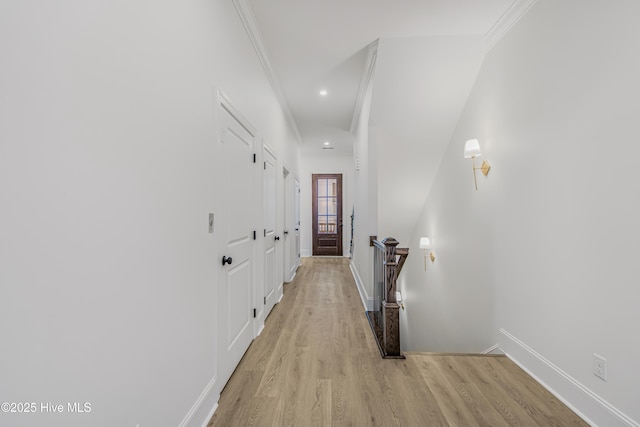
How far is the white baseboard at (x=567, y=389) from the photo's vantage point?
157 centimetres

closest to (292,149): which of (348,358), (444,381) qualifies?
(348,358)

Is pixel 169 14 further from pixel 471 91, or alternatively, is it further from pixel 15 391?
pixel 471 91

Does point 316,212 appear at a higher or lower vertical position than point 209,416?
higher

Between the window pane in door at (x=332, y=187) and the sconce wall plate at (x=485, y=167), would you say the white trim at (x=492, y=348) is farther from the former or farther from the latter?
the window pane in door at (x=332, y=187)

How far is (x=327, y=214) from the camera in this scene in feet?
26.8

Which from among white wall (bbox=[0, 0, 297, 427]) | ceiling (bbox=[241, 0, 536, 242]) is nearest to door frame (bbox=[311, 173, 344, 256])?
ceiling (bbox=[241, 0, 536, 242])

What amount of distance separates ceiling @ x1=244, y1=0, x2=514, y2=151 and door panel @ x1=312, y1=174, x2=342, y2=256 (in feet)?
14.3

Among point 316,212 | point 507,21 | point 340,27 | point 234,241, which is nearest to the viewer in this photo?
point 234,241

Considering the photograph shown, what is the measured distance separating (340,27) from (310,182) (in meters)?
5.63

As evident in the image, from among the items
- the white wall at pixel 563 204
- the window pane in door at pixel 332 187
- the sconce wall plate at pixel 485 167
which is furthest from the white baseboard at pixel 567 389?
the window pane in door at pixel 332 187

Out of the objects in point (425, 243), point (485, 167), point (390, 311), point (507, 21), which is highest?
point (507, 21)

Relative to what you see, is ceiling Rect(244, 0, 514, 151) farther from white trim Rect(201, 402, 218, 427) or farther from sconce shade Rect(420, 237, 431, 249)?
white trim Rect(201, 402, 218, 427)

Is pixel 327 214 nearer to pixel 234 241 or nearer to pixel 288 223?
pixel 288 223

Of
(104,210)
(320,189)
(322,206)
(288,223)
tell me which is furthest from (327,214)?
(104,210)
